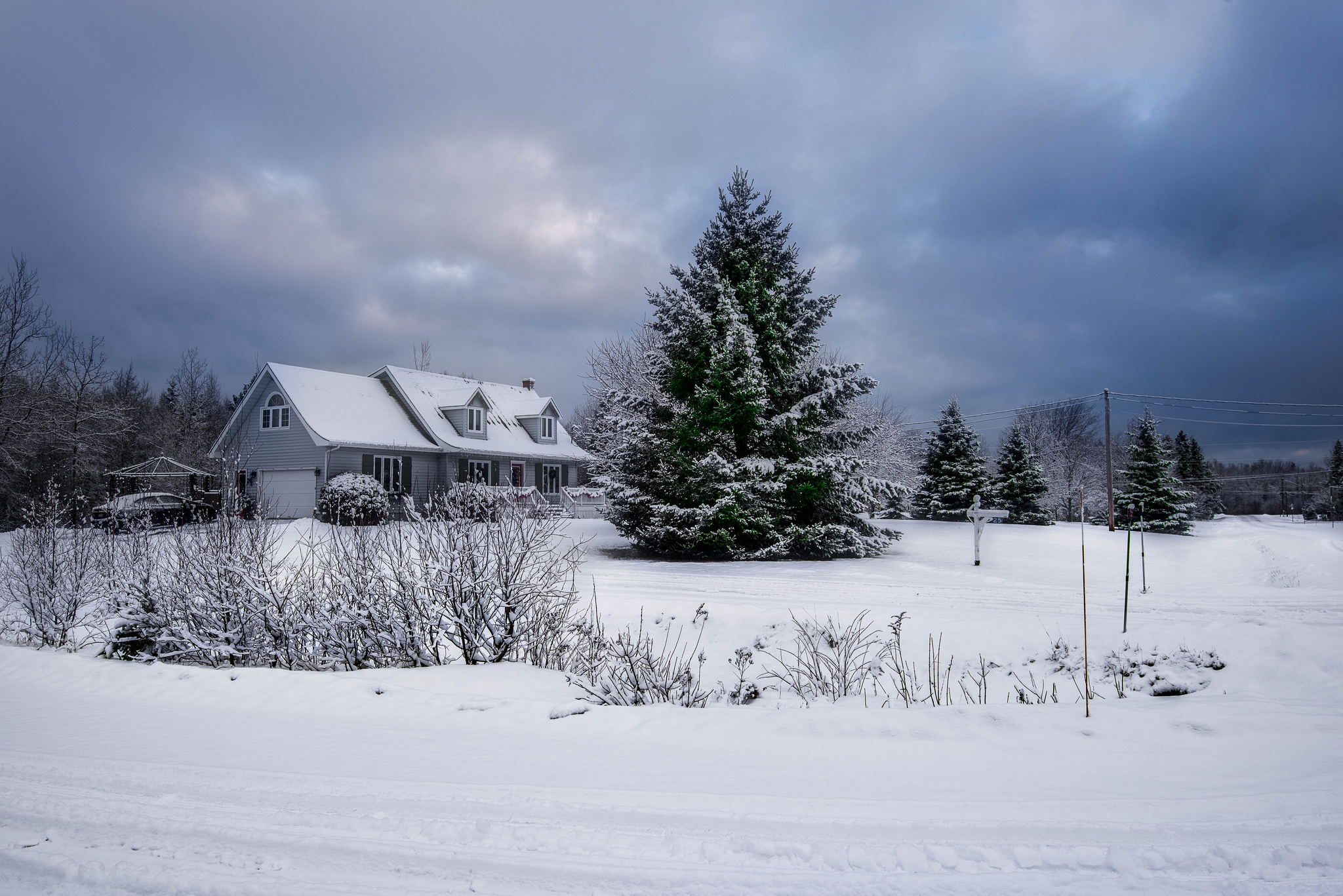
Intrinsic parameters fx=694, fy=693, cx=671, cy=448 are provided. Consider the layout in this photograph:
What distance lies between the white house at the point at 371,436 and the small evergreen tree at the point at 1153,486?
2630cm

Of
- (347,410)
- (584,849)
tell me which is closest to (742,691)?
(584,849)

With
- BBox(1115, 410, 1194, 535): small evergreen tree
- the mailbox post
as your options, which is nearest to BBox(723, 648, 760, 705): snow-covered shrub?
the mailbox post

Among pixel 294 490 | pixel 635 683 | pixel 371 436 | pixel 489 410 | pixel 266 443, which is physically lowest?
pixel 635 683

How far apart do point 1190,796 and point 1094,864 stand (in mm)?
1160

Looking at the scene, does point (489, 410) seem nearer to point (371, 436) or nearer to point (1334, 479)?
point (371, 436)

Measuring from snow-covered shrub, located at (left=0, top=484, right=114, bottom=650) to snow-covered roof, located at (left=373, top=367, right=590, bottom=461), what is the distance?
18677 mm

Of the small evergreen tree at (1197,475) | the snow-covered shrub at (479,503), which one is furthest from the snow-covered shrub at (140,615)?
the small evergreen tree at (1197,475)

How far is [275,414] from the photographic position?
27.0 m

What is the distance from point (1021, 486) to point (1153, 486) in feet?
18.6

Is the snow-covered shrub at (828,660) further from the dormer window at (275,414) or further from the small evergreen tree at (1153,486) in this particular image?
the small evergreen tree at (1153,486)

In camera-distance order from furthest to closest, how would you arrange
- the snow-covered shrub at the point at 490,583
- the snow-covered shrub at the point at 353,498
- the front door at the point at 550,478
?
the front door at the point at 550,478, the snow-covered shrub at the point at 353,498, the snow-covered shrub at the point at 490,583

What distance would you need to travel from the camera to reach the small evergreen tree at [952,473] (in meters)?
34.2

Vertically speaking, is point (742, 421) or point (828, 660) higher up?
point (742, 421)

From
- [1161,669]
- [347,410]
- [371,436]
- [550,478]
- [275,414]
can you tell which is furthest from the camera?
[550,478]
